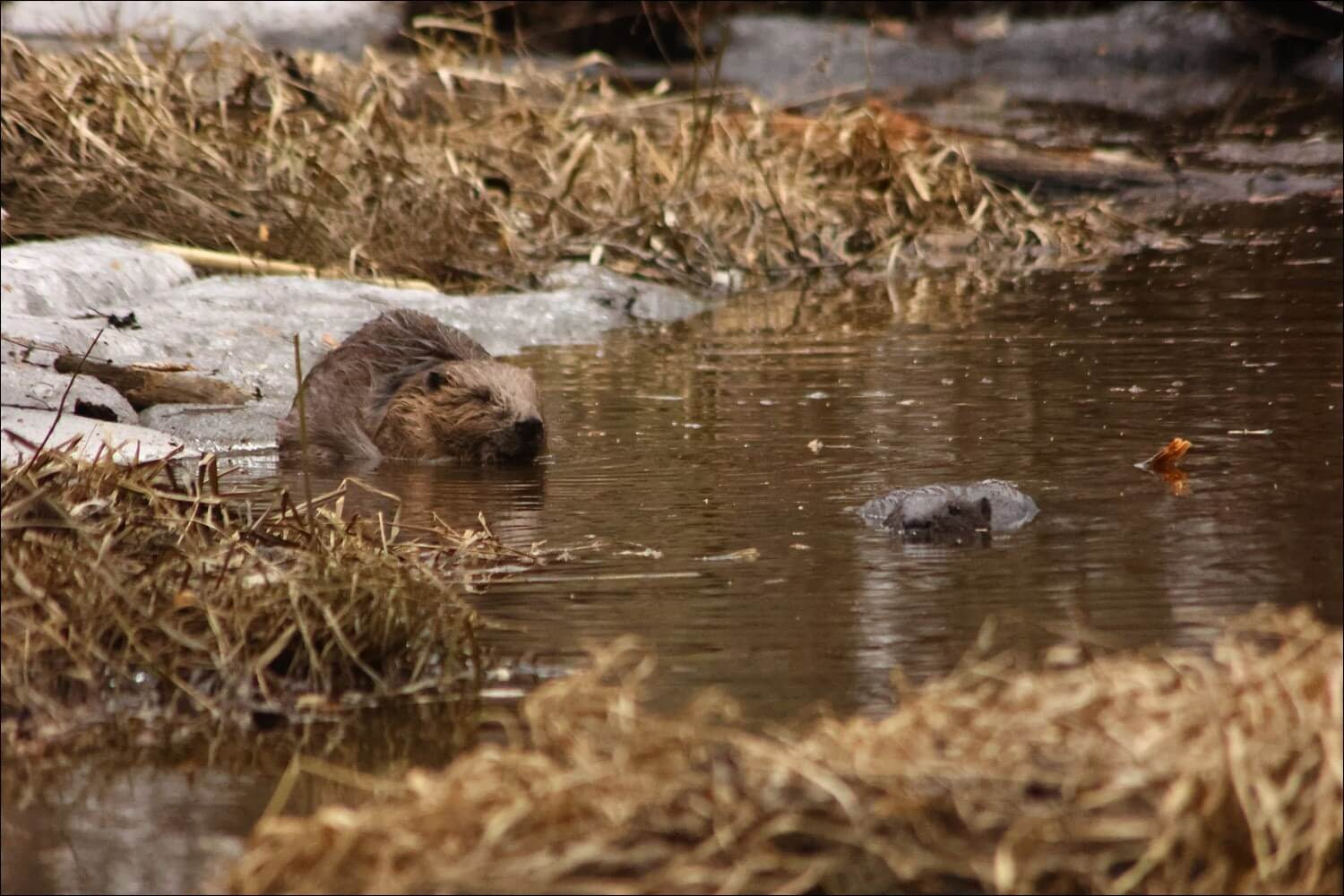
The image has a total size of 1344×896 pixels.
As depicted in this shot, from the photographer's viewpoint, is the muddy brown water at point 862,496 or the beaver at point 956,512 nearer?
the muddy brown water at point 862,496

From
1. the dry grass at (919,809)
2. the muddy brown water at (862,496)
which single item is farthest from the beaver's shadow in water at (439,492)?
the dry grass at (919,809)

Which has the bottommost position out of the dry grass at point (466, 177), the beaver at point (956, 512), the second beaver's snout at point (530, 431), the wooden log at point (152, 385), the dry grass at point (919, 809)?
the dry grass at point (919, 809)

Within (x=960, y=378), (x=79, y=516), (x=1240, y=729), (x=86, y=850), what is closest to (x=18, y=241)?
(x=960, y=378)

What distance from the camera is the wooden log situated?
306 inches

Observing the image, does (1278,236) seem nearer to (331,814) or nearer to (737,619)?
(737,619)

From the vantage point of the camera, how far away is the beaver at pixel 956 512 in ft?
16.7

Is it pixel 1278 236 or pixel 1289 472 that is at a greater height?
pixel 1278 236

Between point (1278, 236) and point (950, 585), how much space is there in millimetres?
8097

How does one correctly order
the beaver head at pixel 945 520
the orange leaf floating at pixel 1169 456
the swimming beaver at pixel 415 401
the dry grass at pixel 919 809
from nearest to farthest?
1. the dry grass at pixel 919 809
2. the beaver head at pixel 945 520
3. the orange leaf floating at pixel 1169 456
4. the swimming beaver at pixel 415 401

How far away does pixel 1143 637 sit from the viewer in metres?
3.96

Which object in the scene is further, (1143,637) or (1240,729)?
(1143,637)

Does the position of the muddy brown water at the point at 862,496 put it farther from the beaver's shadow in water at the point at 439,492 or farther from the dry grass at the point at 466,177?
the dry grass at the point at 466,177

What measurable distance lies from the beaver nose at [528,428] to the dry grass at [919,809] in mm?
4185

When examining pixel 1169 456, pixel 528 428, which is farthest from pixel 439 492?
pixel 1169 456
